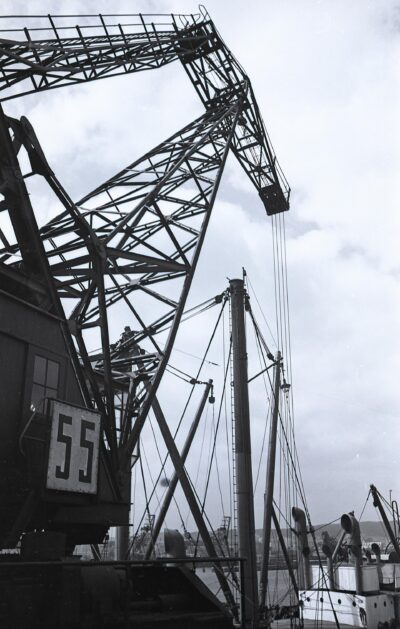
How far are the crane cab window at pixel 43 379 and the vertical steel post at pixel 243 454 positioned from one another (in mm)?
8379

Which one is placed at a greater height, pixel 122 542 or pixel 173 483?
pixel 173 483

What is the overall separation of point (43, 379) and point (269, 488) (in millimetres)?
14357

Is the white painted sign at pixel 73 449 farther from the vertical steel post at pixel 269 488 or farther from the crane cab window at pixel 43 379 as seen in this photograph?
the vertical steel post at pixel 269 488

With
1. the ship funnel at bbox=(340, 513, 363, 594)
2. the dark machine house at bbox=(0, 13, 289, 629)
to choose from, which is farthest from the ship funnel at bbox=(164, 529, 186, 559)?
the ship funnel at bbox=(340, 513, 363, 594)

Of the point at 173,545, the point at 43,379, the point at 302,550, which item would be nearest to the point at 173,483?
the point at 173,545

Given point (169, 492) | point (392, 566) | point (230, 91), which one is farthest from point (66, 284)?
point (392, 566)

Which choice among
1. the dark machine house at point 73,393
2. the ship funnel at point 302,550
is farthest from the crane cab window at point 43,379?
the ship funnel at point 302,550

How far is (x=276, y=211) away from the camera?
97.8ft

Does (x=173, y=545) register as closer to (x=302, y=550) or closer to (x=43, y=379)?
(x=43, y=379)

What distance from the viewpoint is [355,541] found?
24281 mm

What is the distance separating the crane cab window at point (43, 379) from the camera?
38.4 ft

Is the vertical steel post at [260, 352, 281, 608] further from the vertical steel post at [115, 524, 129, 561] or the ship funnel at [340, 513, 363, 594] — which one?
the vertical steel post at [115, 524, 129, 561]

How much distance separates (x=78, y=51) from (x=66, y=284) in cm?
685

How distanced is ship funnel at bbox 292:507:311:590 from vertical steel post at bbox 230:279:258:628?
30.2 ft
